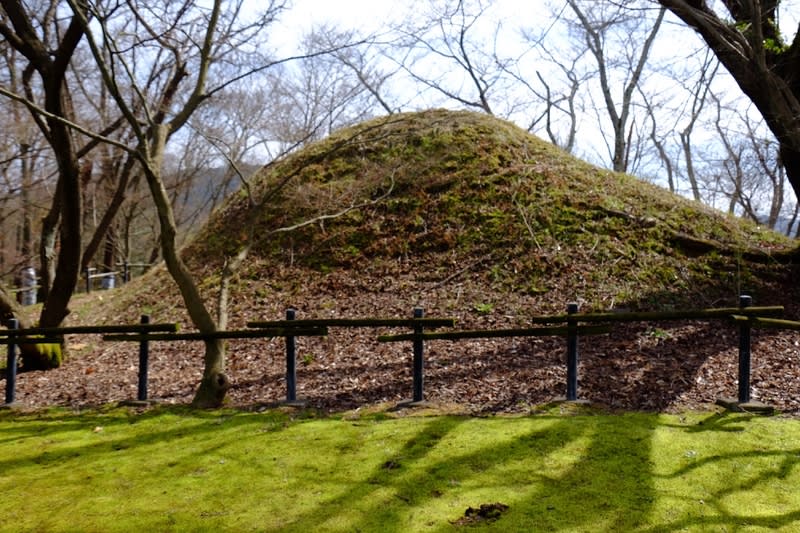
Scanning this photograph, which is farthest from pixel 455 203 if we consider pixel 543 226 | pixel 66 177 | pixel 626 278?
pixel 66 177

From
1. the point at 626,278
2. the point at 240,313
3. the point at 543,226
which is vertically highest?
the point at 543,226

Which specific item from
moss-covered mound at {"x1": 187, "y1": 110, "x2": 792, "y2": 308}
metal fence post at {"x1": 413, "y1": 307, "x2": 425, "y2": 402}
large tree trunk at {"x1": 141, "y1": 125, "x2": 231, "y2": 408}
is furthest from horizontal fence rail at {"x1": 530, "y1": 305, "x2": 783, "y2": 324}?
large tree trunk at {"x1": 141, "y1": 125, "x2": 231, "y2": 408}

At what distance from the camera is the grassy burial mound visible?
7.58m

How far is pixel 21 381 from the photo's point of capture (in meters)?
9.16

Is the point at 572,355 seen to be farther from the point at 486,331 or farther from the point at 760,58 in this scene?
the point at 760,58

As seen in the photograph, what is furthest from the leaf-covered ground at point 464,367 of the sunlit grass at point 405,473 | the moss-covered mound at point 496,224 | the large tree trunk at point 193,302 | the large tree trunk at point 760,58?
the large tree trunk at point 760,58

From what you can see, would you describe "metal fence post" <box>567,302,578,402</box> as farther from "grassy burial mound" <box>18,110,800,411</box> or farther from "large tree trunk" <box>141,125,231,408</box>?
"large tree trunk" <box>141,125,231,408</box>

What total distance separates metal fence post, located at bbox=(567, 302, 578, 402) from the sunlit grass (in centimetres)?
46

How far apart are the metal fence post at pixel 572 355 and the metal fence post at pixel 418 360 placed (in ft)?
5.00

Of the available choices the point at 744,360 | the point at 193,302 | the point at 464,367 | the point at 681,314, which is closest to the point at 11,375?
the point at 193,302

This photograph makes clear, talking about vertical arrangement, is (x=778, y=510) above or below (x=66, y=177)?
below

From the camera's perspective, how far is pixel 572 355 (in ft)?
21.6

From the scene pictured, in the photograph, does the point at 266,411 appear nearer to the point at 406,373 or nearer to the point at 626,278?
the point at 406,373

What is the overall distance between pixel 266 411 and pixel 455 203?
295 inches
